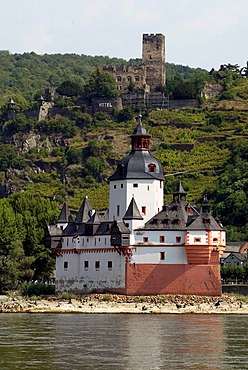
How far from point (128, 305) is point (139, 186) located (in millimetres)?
12900

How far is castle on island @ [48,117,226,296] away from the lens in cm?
10300

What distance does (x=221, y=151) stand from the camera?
18075cm

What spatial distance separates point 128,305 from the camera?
98.9 m

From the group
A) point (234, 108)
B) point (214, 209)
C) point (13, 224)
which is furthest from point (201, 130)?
point (13, 224)

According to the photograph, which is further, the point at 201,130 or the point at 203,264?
the point at 201,130

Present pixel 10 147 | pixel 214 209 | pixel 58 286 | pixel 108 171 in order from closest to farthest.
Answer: pixel 58 286, pixel 214 209, pixel 108 171, pixel 10 147

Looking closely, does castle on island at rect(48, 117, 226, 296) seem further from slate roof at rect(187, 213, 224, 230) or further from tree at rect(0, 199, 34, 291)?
tree at rect(0, 199, 34, 291)

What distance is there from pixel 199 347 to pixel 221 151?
374ft

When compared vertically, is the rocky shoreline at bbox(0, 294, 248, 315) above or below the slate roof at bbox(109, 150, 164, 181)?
below

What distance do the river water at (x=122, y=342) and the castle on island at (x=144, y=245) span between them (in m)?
11.7

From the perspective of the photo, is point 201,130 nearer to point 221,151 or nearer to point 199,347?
point 221,151

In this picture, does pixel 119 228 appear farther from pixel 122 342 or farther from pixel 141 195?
pixel 122 342

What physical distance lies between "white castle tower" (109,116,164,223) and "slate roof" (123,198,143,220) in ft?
5.95

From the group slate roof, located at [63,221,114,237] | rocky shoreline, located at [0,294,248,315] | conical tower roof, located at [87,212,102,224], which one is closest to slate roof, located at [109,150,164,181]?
conical tower roof, located at [87,212,102,224]
